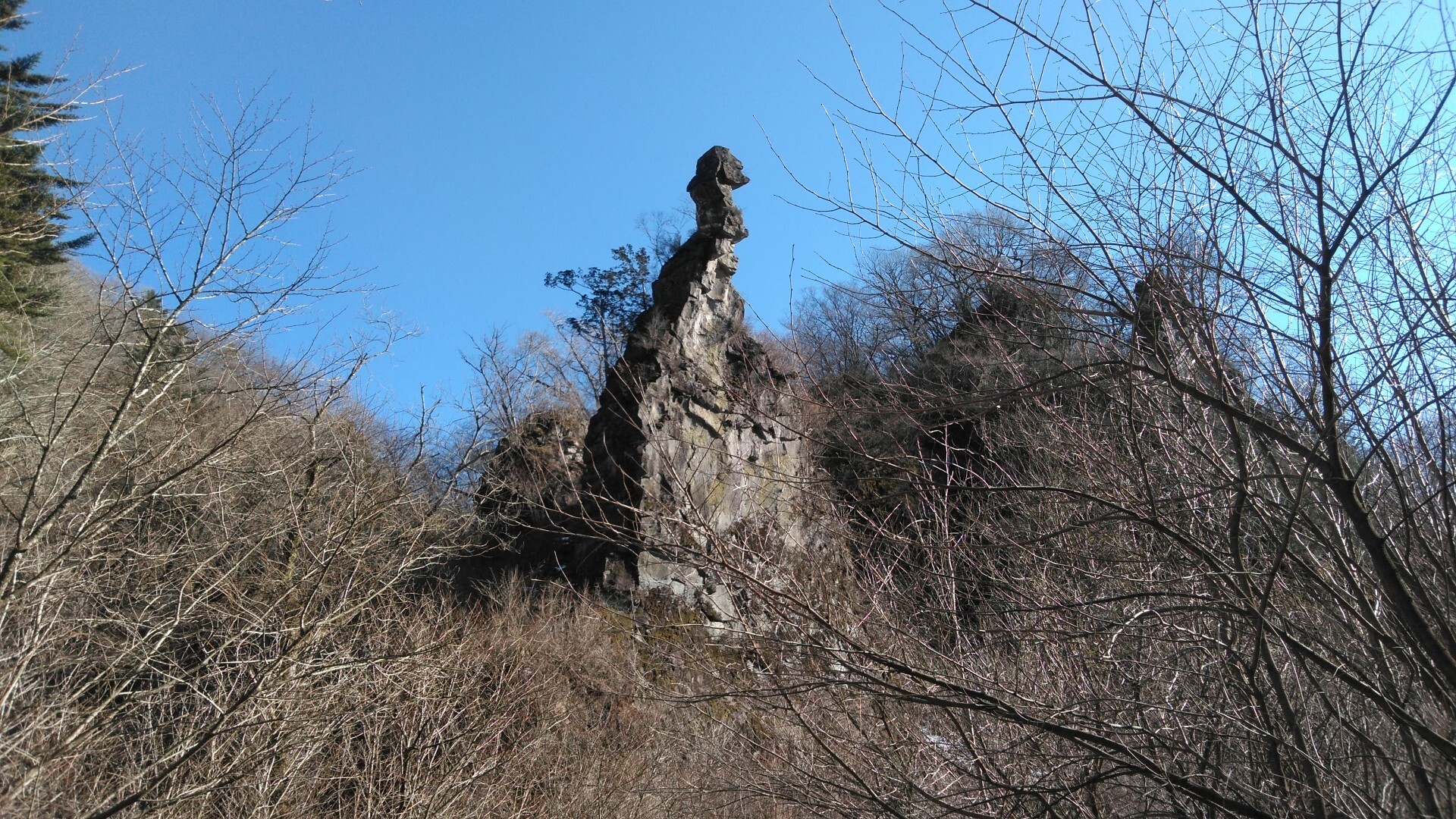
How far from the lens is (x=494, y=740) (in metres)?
11.3

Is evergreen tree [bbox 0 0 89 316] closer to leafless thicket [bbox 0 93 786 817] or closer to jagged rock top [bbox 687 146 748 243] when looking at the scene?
leafless thicket [bbox 0 93 786 817]

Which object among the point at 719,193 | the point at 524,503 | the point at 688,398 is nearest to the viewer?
the point at 524,503

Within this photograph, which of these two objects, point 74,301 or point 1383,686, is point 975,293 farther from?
point 74,301

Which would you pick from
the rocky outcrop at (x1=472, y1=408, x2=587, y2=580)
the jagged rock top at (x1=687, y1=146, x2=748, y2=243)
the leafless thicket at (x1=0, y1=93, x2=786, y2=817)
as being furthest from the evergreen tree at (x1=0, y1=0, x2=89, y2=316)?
the jagged rock top at (x1=687, y1=146, x2=748, y2=243)

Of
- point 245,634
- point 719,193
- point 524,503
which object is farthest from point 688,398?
point 245,634

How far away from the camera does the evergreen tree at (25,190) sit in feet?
20.2

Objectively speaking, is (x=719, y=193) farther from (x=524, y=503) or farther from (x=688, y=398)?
(x=524, y=503)

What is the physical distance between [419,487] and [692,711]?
8.71 meters

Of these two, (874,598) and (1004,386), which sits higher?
(1004,386)

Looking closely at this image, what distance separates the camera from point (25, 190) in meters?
5.52

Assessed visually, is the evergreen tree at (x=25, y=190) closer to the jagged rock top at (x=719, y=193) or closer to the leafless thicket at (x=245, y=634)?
the leafless thicket at (x=245, y=634)

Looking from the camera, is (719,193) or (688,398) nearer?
(688,398)

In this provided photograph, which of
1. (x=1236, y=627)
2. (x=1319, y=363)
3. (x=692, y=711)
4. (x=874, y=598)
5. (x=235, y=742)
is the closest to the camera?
(x=1319, y=363)

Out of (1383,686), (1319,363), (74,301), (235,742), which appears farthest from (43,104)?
(74,301)
